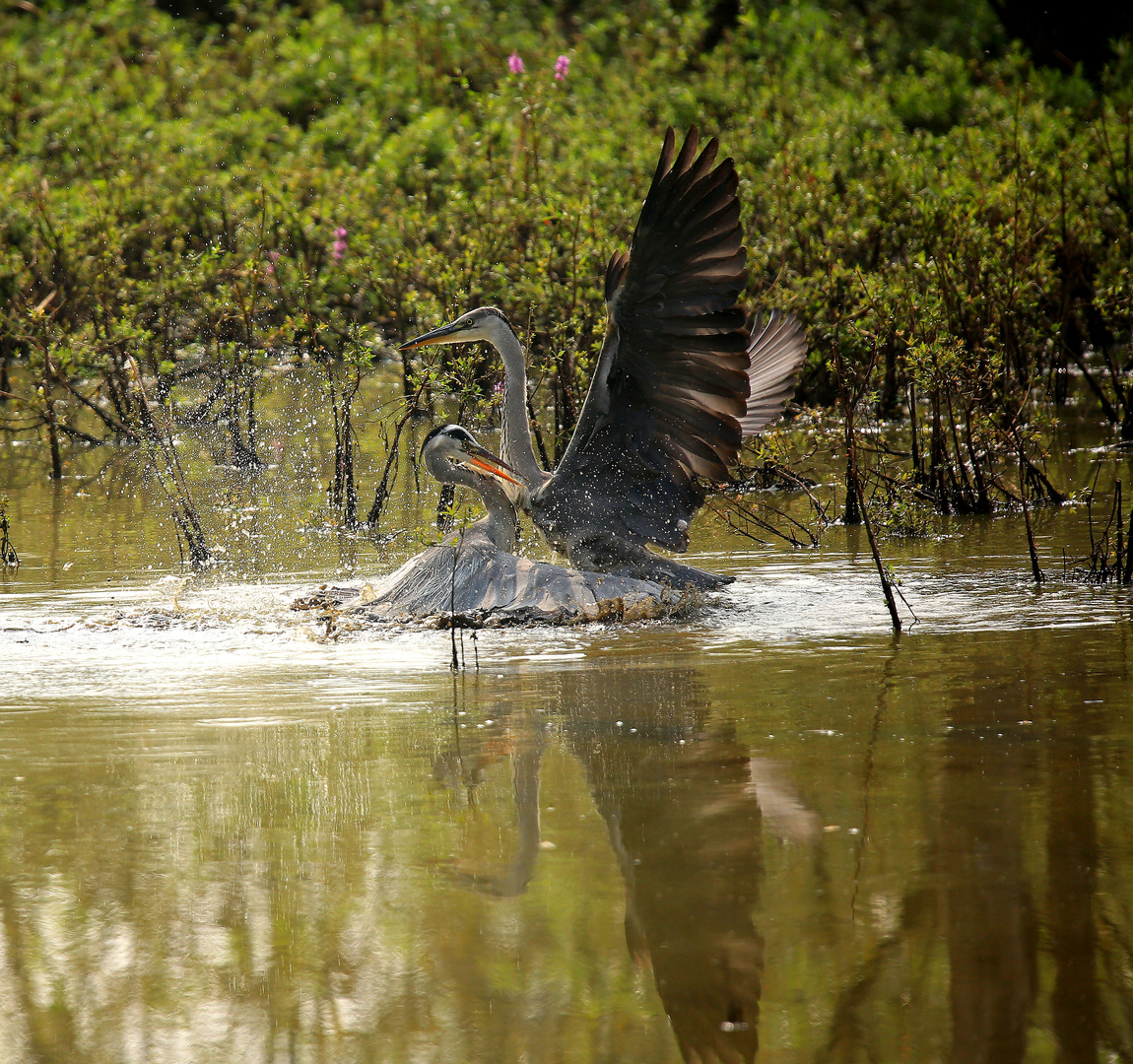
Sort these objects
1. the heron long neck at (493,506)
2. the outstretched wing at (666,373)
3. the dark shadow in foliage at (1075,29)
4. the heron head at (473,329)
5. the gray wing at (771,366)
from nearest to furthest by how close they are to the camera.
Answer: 1. the outstretched wing at (666,373)
2. the heron long neck at (493,506)
3. the heron head at (473,329)
4. the gray wing at (771,366)
5. the dark shadow in foliage at (1075,29)

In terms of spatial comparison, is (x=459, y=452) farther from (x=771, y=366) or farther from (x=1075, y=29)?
(x=1075, y=29)

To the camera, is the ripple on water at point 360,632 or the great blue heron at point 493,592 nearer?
the ripple on water at point 360,632

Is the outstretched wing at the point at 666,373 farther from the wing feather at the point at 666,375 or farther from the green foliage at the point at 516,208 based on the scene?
the green foliage at the point at 516,208

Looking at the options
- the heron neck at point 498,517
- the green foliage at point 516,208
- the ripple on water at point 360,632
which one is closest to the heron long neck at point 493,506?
the heron neck at point 498,517

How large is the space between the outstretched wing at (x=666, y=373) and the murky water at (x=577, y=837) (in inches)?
26.6

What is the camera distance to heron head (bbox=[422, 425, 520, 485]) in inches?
276

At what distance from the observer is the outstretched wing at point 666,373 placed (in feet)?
20.5

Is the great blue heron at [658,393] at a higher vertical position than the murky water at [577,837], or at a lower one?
higher

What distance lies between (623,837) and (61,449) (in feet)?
27.4

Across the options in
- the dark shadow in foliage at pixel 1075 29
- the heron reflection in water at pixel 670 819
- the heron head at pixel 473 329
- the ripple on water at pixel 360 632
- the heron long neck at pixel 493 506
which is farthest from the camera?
the dark shadow in foliage at pixel 1075 29

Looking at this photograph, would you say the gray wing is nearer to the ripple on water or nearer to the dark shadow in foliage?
the ripple on water

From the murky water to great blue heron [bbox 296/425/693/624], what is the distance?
0.15 metres

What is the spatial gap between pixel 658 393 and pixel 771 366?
1.68 metres

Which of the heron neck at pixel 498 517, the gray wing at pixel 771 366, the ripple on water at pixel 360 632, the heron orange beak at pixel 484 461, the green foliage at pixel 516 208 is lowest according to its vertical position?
the ripple on water at pixel 360 632
